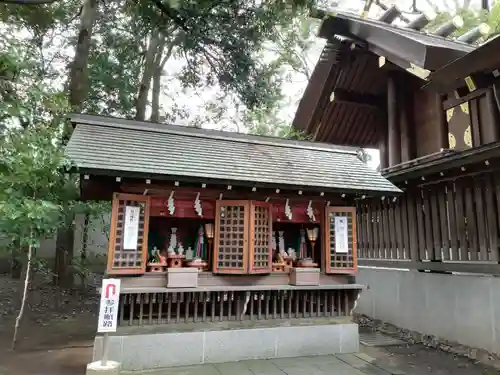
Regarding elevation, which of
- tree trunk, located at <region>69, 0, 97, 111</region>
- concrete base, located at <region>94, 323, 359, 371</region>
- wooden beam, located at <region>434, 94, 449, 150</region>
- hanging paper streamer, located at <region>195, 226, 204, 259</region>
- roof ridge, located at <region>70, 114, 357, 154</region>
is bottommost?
concrete base, located at <region>94, 323, 359, 371</region>

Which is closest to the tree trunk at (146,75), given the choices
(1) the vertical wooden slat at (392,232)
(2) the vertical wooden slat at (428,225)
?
(1) the vertical wooden slat at (392,232)

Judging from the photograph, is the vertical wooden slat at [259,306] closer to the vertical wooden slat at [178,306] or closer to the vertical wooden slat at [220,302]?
the vertical wooden slat at [220,302]

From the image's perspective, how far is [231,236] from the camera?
6.57 metres

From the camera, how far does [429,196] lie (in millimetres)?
8227

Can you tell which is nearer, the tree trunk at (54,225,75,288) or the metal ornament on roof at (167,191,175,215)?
the metal ornament on roof at (167,191,175,215)

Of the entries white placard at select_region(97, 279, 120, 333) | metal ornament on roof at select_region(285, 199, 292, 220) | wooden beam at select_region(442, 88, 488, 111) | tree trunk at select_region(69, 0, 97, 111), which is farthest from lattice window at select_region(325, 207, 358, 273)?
tree trunk at select_region(69, 0, 97, 111)

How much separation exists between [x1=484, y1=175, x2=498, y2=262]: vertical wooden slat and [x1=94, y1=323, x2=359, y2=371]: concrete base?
287cm

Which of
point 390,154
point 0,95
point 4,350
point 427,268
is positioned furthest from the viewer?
point 390,154

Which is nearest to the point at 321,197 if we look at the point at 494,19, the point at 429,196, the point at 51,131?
the point at 429,196

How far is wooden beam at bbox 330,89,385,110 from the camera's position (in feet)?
37.0

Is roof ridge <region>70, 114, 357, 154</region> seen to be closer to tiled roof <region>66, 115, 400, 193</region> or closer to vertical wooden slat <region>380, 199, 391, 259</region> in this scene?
tiled roof <region>66, 115, 400, 193</region>

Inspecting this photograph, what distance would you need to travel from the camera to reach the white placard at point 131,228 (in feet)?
19.3

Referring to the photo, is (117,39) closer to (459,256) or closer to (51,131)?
→ (51,131)

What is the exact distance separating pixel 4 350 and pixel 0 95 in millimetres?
4475
